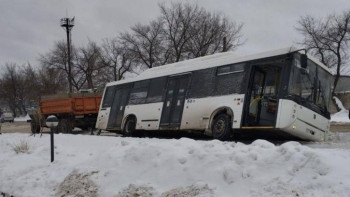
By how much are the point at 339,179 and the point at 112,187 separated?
12.1 feet

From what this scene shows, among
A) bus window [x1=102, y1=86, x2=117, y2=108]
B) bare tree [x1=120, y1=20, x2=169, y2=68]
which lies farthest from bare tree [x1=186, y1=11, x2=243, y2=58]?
bus window [x1=102, y1=86, x2=117, y2=108]

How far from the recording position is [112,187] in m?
7.32

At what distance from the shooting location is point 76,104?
1007 inches

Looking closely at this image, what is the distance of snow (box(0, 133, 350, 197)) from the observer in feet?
18.9

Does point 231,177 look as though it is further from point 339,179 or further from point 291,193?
point 339,179

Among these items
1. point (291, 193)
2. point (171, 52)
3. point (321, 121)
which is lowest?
point (291, 193)

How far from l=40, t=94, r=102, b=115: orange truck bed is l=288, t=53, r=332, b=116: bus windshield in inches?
618

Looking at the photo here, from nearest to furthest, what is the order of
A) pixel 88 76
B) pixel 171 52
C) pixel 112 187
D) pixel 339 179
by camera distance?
pixel 339 179 < pixel 112 187 < pixel 171 52 < pixel 88 76

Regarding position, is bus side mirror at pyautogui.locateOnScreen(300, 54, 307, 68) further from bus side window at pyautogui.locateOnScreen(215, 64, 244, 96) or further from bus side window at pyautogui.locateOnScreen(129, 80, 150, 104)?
bus side window at pyautogui.locateOnScreen(129, 80, 150, 104)

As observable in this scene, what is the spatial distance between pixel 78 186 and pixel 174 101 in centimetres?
832

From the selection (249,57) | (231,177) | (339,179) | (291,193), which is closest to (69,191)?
(231,177)

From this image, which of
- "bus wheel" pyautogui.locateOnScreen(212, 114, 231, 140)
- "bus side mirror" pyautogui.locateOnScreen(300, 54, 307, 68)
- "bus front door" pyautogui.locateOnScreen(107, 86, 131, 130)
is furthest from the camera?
"bus front door" pyautogui.locateOnScreen(107, 86, 131, 130)

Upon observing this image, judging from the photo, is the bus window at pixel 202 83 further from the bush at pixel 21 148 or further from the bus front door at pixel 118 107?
the bush at pixel 21 148

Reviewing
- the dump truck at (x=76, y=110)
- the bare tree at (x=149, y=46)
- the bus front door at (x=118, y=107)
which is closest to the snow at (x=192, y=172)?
the bus front door at (x=118, y=107)
